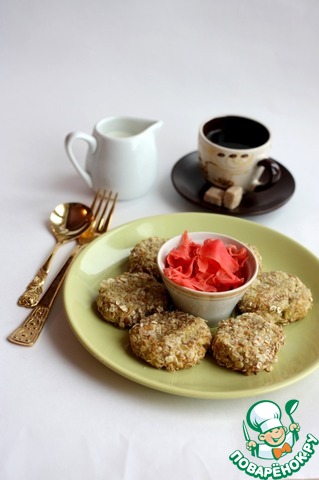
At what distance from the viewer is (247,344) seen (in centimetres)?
162

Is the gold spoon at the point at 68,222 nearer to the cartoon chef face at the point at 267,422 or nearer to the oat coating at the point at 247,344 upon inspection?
the oat coating at the point at 247,344

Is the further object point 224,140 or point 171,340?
point 224,140

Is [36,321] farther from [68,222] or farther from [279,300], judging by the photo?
[279,300]

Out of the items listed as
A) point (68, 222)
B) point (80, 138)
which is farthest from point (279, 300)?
point (80, 138)

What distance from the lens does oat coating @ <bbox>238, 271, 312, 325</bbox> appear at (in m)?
1.79

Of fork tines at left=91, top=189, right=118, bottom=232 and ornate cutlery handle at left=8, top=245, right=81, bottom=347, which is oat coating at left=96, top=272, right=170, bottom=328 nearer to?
ornate cutlery handle at left=8, top=245, right=81, bottom=347

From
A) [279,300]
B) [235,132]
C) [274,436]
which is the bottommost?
[274,436]

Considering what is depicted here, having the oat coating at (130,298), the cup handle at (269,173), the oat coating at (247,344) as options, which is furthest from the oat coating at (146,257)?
the cup handle at (269,173)

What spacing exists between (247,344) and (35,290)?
2.37ft

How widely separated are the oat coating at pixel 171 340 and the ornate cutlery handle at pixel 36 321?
31 cm

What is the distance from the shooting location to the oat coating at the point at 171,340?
1.61 m

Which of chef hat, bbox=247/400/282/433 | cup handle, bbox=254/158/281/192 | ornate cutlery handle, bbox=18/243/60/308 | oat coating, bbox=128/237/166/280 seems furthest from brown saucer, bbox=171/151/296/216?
chef hat, bbox=247/400/282/433

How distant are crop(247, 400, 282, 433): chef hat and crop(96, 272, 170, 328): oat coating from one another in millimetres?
385

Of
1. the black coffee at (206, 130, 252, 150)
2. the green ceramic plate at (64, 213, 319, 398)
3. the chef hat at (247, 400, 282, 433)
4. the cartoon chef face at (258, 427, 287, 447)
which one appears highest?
the black coffee at (206, 130, 252, 150)
